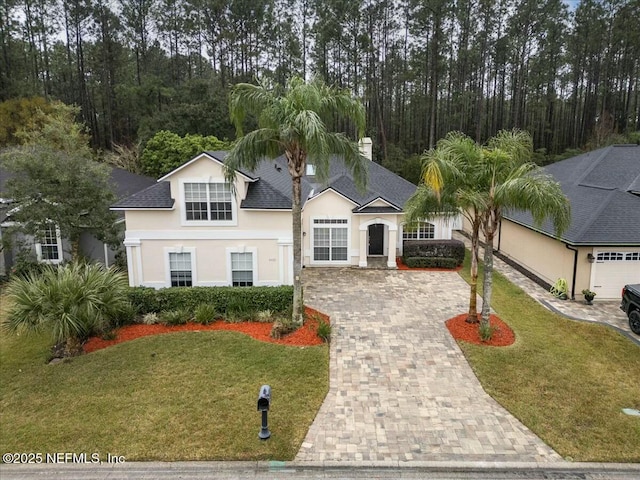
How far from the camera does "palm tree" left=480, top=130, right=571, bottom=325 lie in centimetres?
1021

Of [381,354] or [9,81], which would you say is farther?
[9,81]

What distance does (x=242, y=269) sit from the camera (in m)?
16.0

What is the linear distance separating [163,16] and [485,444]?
45.3 meters

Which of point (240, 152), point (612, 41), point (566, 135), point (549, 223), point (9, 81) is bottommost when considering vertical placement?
point (549, 223)

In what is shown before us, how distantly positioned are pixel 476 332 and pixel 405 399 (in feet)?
14.2

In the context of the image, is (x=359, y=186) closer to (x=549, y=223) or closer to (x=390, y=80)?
(x=549, y=223)

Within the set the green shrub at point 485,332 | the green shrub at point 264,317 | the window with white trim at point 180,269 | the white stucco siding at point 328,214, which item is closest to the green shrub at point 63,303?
the green shrub at point 264,317

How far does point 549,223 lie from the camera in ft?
56.9

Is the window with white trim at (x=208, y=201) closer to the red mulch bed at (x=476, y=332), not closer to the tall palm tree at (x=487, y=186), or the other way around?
the tall palm tree at (x=487, y=186)

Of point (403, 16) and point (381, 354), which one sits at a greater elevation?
point (403, 16)

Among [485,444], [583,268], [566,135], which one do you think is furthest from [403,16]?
[485,444]

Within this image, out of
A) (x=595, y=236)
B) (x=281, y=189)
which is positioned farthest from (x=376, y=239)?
(x=595, y=236)

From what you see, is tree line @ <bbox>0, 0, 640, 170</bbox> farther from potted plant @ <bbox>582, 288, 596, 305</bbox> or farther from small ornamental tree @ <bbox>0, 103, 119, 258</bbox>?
potted plant @ <bbox>582, 288, 596, 305</bbox>

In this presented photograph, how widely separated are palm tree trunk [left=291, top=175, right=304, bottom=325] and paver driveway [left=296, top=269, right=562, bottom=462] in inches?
52.1
